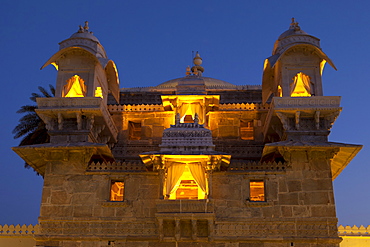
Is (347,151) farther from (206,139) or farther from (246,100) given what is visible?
(246,100)

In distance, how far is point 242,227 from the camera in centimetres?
2198

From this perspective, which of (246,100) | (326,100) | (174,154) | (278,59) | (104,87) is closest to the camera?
(174,154)

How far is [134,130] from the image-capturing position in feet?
91.4

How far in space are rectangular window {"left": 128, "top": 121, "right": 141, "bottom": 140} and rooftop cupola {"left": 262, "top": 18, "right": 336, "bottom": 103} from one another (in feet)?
22.4

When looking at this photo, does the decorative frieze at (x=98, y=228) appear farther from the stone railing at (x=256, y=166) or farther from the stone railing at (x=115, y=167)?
the stone railing at (x=256, y=166)

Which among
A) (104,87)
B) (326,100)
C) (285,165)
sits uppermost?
(104,87)

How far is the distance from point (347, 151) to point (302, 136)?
6.07ft

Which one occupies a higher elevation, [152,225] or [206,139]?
[206,139]

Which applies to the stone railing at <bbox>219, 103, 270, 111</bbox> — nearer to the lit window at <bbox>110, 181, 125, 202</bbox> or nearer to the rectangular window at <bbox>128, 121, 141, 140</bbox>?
the rectangular window at <bbox>128, 121, 141, 140</bbox>

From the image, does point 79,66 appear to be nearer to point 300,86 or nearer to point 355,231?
point 300,86

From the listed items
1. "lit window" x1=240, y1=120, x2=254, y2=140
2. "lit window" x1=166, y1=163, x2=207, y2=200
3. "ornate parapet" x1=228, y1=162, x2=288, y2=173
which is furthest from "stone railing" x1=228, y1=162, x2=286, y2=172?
"lit window" x1=240, y1=120, x2=254, y2=140

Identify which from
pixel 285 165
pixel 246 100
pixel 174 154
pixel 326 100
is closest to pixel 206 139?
pixel 174 154

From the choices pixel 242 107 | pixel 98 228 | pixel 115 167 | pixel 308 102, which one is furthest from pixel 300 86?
pixel 98 228

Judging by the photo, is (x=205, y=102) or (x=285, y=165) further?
Result: (x=205, y=102)
